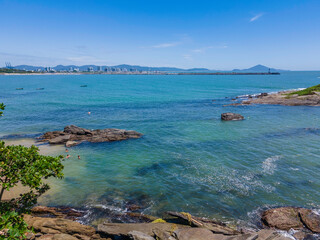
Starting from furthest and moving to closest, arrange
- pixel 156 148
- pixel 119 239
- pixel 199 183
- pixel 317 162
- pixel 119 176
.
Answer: pixel 156 148 → pixel 317 162 → pixel 119 176 → pixel 199 183 → pixel 119 239

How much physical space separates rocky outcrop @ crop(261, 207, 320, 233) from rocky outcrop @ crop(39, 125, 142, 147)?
29.3m

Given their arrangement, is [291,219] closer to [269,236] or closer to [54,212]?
[269,236]

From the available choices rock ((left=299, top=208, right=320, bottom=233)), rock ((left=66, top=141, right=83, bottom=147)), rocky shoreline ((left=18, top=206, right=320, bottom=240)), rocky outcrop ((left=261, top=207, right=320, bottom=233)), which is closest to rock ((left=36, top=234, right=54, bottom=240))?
rocky shoreline ((left=18, top=206, right=320, bottom=240))

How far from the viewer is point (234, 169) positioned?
29562 millimetres

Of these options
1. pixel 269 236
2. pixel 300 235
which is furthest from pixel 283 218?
pixel 269 236

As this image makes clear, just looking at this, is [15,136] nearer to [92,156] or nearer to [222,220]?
[92,156]

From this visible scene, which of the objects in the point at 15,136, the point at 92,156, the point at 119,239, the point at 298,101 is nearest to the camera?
the point at 119,239

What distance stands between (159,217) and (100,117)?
4736 cm

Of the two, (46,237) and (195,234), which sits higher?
(195,234)

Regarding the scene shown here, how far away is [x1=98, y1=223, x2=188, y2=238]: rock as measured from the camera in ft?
56.3

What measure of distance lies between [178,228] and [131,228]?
3819mm

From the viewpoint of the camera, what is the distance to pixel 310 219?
19266 mm

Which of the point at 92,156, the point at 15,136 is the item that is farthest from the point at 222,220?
the point at 15,136

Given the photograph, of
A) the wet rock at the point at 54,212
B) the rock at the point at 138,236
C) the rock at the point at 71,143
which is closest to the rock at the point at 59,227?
the wet rock at the point at 54,212
